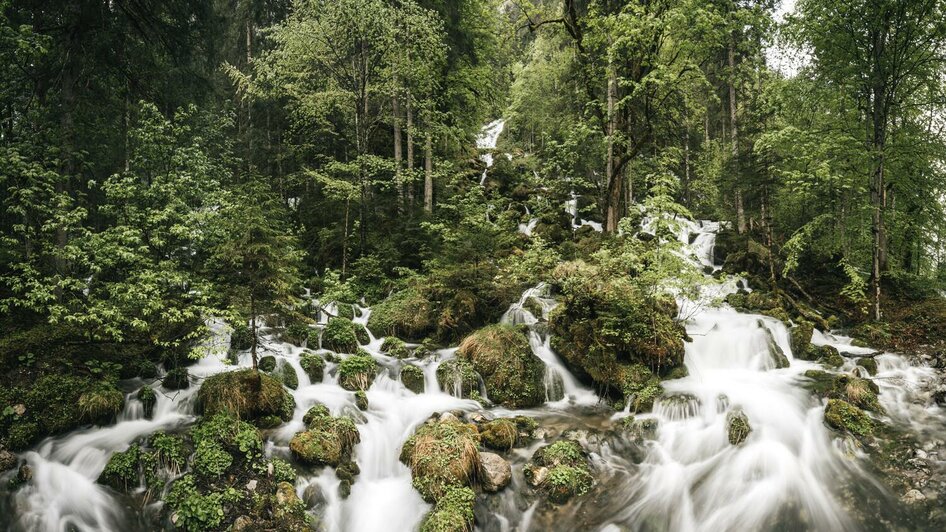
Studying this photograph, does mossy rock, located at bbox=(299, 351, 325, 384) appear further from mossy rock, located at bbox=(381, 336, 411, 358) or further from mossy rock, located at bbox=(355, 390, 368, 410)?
mossy rock, located at bbox=(381, 336, 411, 358)

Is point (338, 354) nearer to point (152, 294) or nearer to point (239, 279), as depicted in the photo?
point (239, 279)

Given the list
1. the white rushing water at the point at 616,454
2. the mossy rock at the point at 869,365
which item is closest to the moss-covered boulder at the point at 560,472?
the white rushing water at the point at 616,454

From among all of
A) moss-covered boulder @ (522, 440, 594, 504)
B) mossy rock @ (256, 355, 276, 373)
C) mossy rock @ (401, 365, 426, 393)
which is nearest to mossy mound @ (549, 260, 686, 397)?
moss-covered boulder @ (522, 440, 594, 504)

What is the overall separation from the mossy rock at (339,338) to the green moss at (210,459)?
4.47 meters

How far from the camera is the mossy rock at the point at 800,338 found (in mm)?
11633

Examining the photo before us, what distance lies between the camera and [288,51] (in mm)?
15047

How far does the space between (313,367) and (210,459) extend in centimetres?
337

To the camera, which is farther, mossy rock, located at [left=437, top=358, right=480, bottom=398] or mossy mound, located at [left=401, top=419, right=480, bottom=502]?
mossy rock, located at [left=437, top=358, right=480, bottom=398]

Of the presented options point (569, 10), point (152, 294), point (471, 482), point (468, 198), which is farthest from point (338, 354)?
point (569, 10)

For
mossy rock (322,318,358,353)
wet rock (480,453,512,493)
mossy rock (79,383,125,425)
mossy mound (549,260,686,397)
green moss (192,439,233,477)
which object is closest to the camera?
green moss (192,439,233,477)

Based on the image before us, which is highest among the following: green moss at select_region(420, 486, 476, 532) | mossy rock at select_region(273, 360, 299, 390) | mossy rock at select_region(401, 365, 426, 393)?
mossy rock at select_region(273, 360, 299, 390)

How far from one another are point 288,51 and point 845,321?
20041 mm

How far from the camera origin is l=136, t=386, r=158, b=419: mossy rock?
26.9ft

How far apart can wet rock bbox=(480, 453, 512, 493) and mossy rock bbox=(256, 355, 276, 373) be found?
523 centimetres
